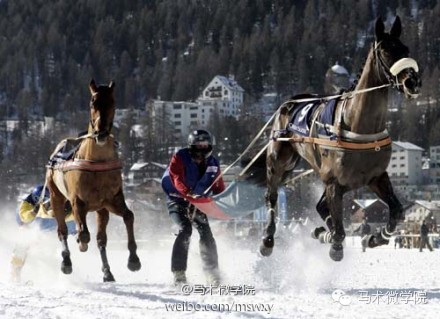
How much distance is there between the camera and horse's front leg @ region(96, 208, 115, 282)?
10.1 meters

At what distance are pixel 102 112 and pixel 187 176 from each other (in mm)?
1342

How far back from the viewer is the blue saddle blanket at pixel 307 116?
874 cm

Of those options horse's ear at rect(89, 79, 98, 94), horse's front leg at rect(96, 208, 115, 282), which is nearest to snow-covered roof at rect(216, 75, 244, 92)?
horse's front leg at rect(96, 208, 115, 282)

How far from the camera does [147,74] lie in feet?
565

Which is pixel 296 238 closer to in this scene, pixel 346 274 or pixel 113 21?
pixel 346 274

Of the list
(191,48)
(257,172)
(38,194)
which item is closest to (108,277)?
(38,194)

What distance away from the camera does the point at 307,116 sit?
366 inches

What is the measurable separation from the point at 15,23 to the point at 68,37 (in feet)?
52.1

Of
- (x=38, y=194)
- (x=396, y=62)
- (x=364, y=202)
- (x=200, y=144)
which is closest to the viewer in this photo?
(x=396, y=62)

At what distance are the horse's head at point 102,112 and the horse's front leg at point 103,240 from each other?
1.43 m

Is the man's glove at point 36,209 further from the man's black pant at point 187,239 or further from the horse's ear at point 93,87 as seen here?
the horse's ear at point 93,87

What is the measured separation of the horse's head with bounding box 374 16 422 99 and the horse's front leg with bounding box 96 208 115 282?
12.9 feet

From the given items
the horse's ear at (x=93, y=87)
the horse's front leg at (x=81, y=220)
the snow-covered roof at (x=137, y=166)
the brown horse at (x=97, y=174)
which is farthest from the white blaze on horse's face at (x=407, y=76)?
the snow-covered roof at (x=137, y=166)

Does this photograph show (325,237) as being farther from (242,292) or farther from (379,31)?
(379,31)
